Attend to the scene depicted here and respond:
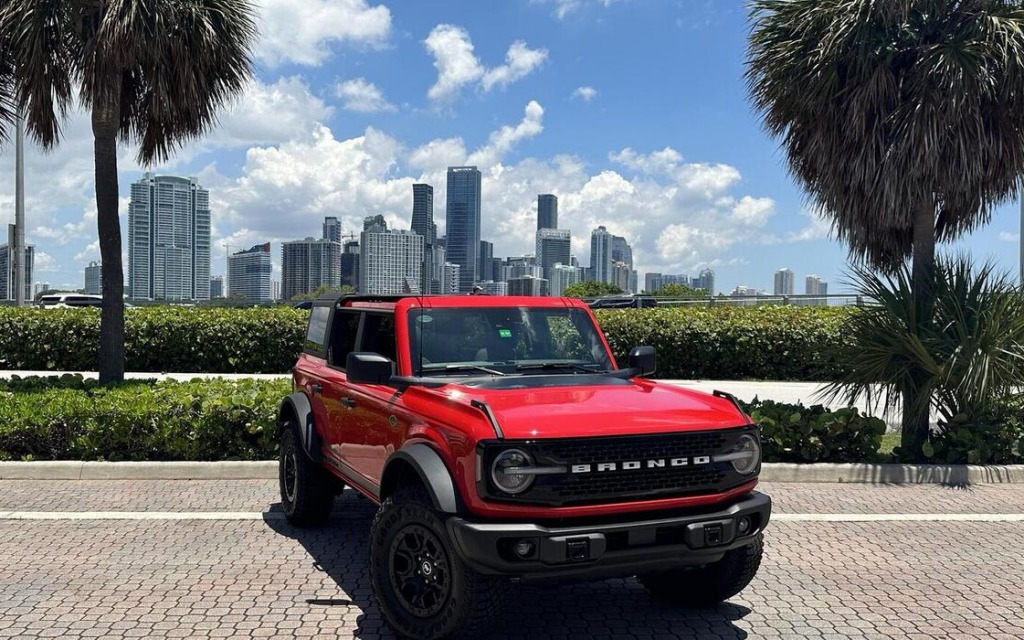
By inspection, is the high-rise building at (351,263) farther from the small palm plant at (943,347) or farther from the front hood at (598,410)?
the front hood at (598,410)

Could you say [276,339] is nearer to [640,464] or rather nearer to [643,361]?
[643,361]

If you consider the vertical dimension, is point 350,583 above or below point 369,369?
below

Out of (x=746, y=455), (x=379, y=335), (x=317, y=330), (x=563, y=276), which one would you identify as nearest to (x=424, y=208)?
(x=317, y=330)

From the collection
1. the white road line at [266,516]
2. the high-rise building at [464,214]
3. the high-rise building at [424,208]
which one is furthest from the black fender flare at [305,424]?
the high-rise building at [464,214]

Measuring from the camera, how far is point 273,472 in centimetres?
826

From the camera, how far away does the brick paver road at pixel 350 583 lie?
4512 mm

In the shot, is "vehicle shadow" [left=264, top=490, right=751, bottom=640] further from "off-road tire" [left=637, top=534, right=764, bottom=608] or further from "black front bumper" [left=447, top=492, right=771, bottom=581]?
"black front bumper" [left=447, top=492, right=771, bottom=581]

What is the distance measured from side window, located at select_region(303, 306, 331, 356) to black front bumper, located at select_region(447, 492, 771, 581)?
3.02 meters

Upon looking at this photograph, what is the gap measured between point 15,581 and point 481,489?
3298 mm

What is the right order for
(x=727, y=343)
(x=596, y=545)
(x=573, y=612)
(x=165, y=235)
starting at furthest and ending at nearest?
(x=165, y=235) → (x=727, y=343) → (x=573, y=612) → (x=596, y=545)

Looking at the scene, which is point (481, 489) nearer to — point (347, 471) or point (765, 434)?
point (347, 471)

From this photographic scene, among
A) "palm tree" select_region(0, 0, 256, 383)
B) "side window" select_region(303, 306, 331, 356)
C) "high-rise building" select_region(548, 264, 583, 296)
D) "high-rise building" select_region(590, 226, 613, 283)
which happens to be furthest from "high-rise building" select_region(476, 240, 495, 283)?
"high-rise building" select_region(590, 226, 613, 283)

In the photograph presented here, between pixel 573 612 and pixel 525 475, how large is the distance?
1.36 m

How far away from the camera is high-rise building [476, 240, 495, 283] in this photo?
44419mm
